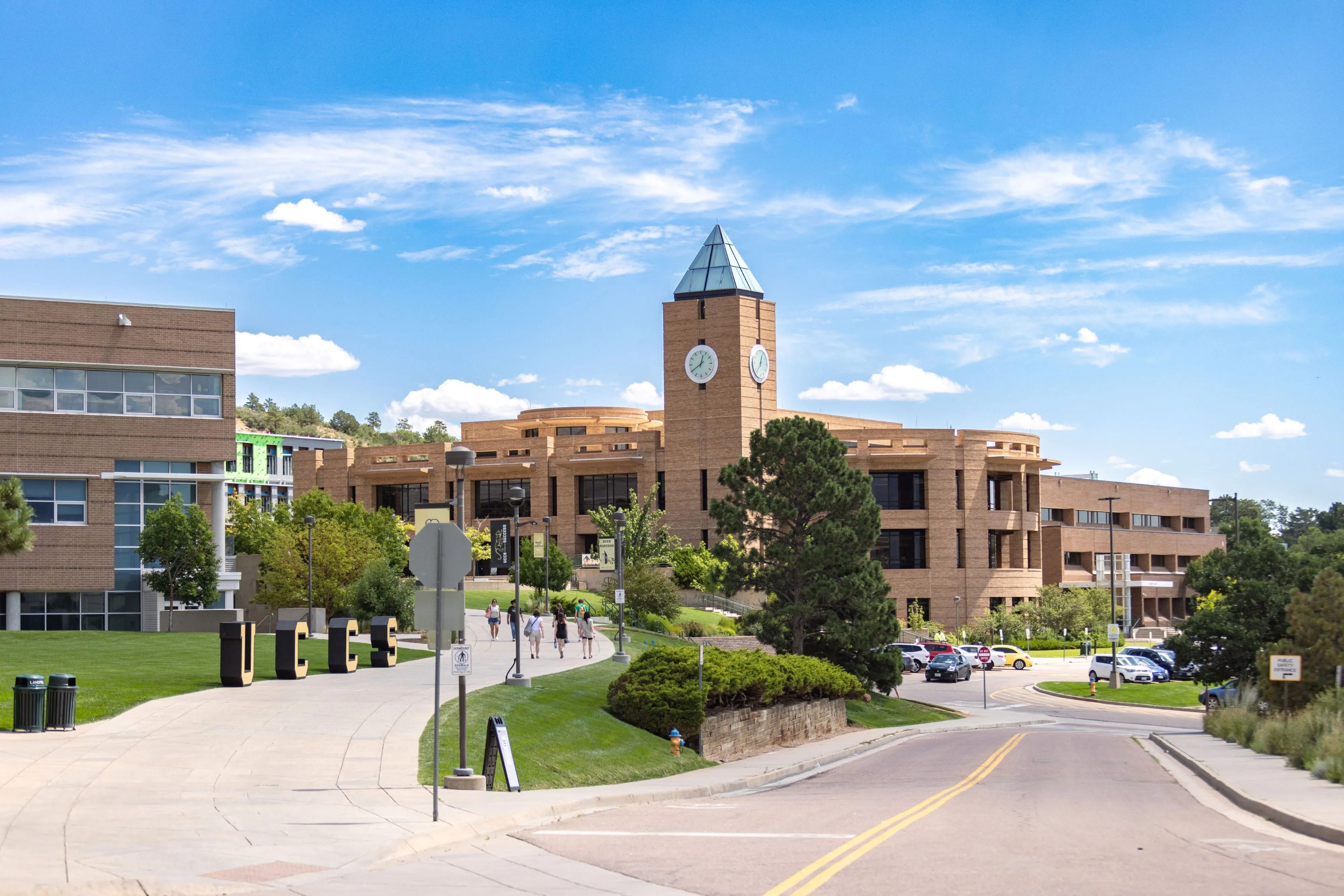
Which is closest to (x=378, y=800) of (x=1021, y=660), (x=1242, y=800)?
(x=1242, y=800)

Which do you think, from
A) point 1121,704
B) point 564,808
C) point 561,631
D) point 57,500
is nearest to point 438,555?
point 564,808

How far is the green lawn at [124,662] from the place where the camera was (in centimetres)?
2298

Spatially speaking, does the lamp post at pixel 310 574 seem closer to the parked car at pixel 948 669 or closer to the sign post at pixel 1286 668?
the parked car at pixel 948 669

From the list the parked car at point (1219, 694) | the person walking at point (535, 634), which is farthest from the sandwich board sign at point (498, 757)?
the parked car at point (1219, 694)

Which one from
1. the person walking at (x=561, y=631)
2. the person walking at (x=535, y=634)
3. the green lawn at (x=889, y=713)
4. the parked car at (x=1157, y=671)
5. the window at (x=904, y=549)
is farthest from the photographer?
the window at (x=904, y=549)

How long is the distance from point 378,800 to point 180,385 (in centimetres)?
4219

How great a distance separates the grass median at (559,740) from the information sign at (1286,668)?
41.7 ft

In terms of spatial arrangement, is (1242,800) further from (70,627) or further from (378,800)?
(70,627)

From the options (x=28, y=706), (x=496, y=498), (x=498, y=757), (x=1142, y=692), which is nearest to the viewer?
(x=498, y=757)

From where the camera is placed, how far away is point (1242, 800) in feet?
53.7

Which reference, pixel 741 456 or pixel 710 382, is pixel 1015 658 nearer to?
pixel 741 456

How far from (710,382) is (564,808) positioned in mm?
76188

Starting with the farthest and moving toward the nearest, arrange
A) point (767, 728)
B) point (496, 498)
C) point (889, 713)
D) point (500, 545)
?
point (496, 498) → point (500, 545) → point (889, 713) → point (767, 728)

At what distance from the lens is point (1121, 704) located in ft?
175
